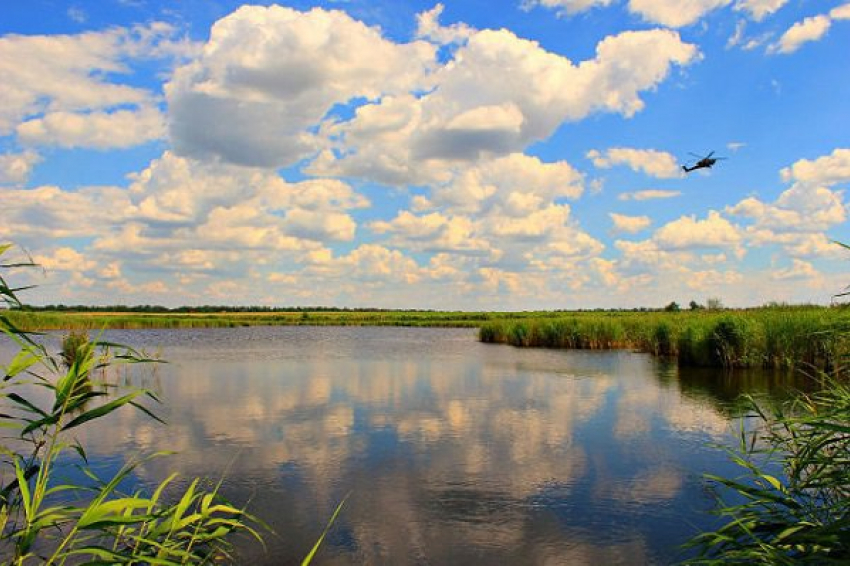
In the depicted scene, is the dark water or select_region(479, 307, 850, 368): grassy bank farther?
select_region(479, 307, 850, 368): grassy bank

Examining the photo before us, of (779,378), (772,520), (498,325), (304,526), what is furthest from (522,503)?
(498,325)

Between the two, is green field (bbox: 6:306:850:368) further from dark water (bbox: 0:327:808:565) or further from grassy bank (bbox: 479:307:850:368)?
dark water (bbox: 0:327:808:565)

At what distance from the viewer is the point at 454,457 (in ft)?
32.7

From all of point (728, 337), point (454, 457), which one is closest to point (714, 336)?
point (728, 337)

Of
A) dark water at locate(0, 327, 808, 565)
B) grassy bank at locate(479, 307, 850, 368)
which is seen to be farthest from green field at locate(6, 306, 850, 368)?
dark water at locate(0, 327, 808, 565)

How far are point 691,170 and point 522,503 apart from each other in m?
9.40

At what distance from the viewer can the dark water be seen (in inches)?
257

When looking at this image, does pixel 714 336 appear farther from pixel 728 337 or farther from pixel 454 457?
pixel 454 457

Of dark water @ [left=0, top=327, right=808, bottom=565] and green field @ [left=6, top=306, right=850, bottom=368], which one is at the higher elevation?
green field @ [left=6, top=306, right=850, bottom=368]

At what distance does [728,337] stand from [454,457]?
16.6 m

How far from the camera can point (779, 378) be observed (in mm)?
18922

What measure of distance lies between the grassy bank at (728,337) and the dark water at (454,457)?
75.8 inches

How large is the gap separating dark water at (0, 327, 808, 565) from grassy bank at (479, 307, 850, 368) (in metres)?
1.92

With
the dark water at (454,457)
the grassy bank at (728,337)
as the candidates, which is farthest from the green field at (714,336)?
Result: the dark water at (454,457)
